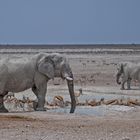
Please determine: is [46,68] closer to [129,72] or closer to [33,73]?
[33,73]

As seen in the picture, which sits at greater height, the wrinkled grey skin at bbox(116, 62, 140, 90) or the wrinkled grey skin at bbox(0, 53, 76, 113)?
the wrinkled grey skin at bbox(116, 62, 140, 90)

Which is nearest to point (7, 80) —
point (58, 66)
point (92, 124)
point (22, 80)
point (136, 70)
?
point (22, 80)

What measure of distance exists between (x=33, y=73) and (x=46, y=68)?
0.43 m

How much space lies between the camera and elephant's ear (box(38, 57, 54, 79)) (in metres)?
19.1

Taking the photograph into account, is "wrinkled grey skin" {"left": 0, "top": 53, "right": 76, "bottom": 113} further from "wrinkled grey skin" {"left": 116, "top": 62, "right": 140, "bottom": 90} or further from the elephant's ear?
"wrinkled grey skin" {"left": 116, "top": 62, "right": 140, "bottom": 90}

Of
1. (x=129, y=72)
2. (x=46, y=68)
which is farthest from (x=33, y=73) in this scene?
(x=129, y=72)

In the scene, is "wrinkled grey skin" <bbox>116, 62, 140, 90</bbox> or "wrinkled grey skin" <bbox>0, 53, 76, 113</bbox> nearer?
"wrinkled grey skin" <bbox>0, 53, 76, 113</bbox>

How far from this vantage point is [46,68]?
62.6ft

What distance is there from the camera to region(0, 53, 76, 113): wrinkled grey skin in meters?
19.0

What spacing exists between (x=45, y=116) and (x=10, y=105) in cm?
487

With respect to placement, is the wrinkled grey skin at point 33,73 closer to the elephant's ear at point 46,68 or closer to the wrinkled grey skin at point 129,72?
the elephant's ear at point 46,68

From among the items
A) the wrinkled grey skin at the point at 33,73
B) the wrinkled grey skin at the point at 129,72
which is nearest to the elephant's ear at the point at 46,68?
the wrinkled grey skin at the point at 33,73

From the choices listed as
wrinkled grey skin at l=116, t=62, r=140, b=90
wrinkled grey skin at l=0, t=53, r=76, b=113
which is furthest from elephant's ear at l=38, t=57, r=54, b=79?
wrinkled grey skin at l=116, t=62, r=140, b=90

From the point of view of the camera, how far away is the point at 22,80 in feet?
62.3
